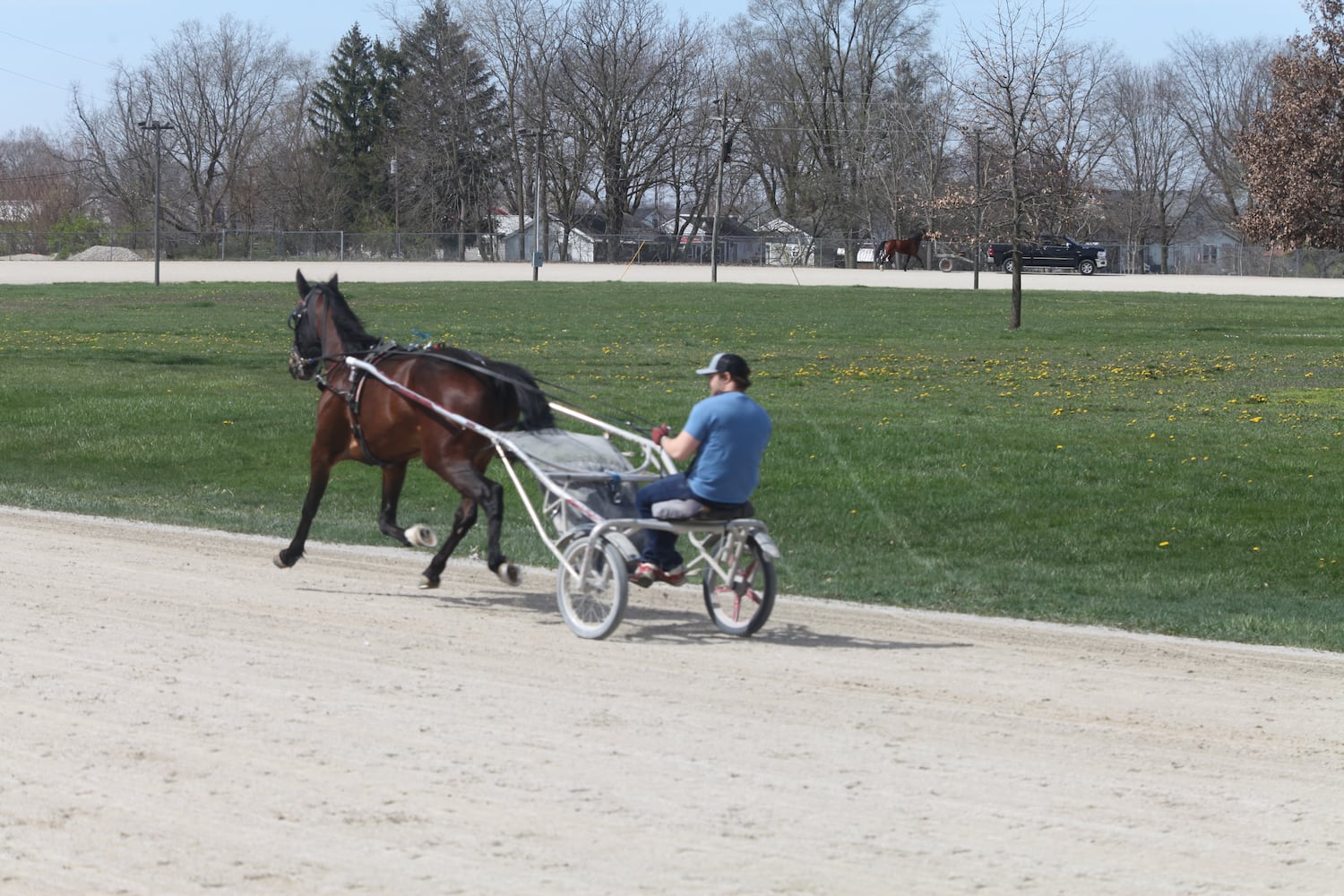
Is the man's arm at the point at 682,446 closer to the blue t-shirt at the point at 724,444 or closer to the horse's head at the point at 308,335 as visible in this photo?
the blue t-shirt at the point at 724,444

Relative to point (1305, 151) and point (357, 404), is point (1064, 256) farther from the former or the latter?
point (357, 404)

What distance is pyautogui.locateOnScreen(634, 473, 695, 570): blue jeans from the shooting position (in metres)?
9.30

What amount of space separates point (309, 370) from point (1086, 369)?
19.3 meters

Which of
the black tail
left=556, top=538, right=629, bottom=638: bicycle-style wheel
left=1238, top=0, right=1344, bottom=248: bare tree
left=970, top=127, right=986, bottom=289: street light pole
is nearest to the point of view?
left=556, top=538, right=629, bottom=638: bicycle-style wheel

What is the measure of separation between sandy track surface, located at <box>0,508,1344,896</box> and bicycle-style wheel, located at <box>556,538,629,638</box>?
20 cm

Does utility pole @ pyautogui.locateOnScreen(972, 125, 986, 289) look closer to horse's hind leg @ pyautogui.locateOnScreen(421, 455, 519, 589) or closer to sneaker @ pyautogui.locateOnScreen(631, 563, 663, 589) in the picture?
horse's hind leg @ pyautogui.locateOnScreen(421, 455, 519, 589)

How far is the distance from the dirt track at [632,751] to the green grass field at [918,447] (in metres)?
2.12

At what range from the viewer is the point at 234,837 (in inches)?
234

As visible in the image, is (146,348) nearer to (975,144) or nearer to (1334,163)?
(975,144)

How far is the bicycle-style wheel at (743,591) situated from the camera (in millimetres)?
9250

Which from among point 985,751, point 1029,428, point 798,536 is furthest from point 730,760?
point 1029,428

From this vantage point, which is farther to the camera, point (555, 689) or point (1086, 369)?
point (1086, 369)

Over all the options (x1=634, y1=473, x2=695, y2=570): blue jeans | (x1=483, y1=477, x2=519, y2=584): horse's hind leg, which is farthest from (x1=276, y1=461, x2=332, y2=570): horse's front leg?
(x1=634, y1=473, x2=695, y2=570): blue jeans

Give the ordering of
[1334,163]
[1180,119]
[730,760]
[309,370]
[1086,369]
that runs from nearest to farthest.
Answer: [730,760], [309,370], [1086,369], [1334,163], [1180,119]
